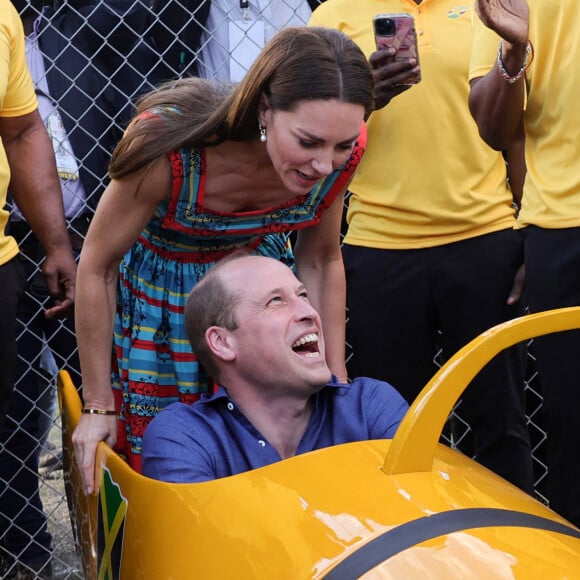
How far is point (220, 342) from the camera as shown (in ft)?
6.88

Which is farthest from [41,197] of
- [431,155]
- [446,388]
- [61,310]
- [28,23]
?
[446,388]

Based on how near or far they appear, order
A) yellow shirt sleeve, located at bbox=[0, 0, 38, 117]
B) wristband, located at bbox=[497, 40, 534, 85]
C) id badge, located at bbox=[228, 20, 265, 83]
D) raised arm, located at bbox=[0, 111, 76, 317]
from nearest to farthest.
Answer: wristband, located at bbox=[497, 40, 534, 85] < yellow shirt sleeve, located at bbox=[0, 0, 38, 117] < raised arm, located at bbox=[0, 111, 76, 317] < id badge, located at bbox=[228, 20, 265, 83]

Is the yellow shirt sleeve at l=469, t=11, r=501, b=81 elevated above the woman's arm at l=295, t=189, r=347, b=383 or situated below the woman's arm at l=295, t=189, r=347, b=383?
above

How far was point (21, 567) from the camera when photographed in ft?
10.6

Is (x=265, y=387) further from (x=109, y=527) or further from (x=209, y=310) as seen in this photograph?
(x=109, y=527)

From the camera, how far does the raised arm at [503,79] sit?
7.45 feet

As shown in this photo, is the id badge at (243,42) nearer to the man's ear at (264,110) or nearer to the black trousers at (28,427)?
the black trousers at (28,427)

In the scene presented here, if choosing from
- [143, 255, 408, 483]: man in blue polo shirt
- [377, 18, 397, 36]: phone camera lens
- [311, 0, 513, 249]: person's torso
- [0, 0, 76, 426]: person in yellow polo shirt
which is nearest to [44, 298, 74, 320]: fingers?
[0, 0, 76, 426]: person in yellow polo shirt

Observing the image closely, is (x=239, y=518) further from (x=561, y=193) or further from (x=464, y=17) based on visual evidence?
(x=464, y=17)

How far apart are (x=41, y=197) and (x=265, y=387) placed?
1036 millimetres

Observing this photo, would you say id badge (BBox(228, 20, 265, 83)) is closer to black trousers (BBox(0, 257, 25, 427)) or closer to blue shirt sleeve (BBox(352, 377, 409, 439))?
black trousers (BBox(0, 257, 25, 427))

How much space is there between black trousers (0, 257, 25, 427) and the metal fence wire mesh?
654 mm

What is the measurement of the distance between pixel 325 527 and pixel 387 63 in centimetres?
149

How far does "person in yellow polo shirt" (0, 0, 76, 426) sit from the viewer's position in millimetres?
2641
